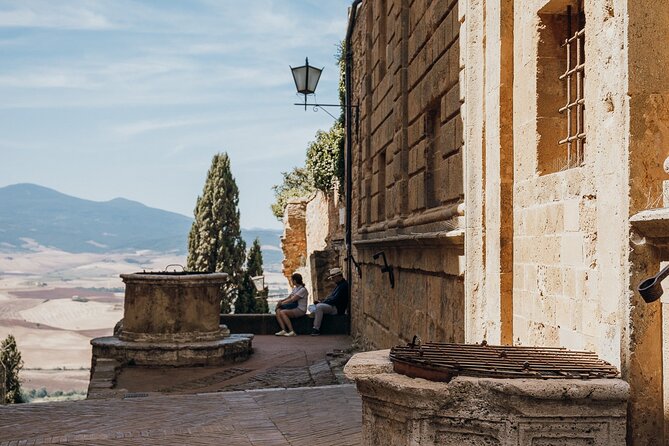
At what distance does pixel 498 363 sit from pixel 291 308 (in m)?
12.3

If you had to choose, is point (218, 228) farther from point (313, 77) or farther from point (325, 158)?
point (313, 77)

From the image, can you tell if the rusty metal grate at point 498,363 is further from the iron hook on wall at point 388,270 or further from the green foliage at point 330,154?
the green foliage at point 330,154

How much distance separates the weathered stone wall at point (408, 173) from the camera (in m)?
7.88

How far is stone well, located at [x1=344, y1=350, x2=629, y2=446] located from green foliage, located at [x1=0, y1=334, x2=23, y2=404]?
21624 millimetres

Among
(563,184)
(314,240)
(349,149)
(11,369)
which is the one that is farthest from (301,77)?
(11,369)

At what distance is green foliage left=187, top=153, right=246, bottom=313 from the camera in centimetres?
2767

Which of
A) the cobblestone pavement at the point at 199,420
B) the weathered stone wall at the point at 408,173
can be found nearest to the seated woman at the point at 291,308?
the weathered stone wall at the point at 408,173

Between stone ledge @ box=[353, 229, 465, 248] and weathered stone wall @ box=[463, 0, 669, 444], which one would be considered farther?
stone ledge @ box=[353, 229, 465, 248]

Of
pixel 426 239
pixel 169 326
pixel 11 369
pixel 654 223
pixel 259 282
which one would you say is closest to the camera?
pixel 654 223

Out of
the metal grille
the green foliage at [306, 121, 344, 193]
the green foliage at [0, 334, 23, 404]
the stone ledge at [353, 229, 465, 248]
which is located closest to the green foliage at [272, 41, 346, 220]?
the green foliage at [306, 121, 344, 193]

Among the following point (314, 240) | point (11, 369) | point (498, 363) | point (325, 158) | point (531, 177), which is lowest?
point (11, 369)

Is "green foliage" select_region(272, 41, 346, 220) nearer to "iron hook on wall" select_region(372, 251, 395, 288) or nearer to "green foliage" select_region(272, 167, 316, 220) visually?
"green foliage" select_region(272, 167, 316, 220)

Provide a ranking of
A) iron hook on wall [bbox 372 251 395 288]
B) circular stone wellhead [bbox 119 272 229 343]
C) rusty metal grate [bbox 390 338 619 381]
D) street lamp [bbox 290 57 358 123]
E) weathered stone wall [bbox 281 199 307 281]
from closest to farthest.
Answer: rusty metal grate [bbox 390 338 619 381] < iron hook on wall [bbox 372 251 395 288] < circular stone wellhead [bbox 119 272 229 343] < street lamp [bbox 290 57 358 123] < weathered stone wall [bbox 281 199 307 281]

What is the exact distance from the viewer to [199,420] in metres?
7.03
